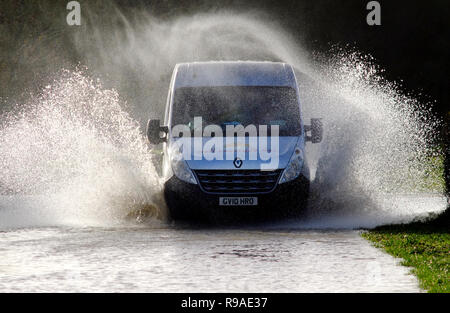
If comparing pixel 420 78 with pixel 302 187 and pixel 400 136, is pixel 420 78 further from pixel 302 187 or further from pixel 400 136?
pixel 302 187

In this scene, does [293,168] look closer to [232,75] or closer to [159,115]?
[232,75]

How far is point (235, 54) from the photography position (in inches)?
1656

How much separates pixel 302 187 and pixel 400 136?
884cm

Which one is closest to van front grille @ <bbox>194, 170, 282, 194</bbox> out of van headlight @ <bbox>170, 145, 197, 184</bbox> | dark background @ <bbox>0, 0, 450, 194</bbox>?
van headlight @ <bbox>170, 145, 197, 184</bbox>

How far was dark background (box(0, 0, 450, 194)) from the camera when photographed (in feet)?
142

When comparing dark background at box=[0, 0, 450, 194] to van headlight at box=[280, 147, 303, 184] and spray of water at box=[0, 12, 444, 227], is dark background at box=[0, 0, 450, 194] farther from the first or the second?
van headlight at box=[280, 147, 303, 184]

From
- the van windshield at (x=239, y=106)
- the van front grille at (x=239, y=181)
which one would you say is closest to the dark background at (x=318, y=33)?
the van windshield at (x=239, y=106)

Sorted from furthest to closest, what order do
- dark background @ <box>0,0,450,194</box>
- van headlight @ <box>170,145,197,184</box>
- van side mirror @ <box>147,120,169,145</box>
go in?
dark background @ <box>0,0,450,194</box> < van side mirror @ <box>147,120,169,145</box> < van headlight @ <box>170,145,197,184</box>

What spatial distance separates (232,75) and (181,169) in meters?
2.24

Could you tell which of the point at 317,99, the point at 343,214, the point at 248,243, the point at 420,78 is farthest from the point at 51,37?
the point at 248,243

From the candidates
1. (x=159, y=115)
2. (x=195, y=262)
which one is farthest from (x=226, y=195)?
(x=159, y=115)

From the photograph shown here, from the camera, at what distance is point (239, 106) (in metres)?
16.9

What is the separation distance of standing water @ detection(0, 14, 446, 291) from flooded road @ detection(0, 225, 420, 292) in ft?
0.06

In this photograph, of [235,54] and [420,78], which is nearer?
[235,54]
